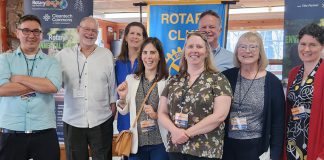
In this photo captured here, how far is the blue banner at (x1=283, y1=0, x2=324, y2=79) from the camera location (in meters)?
3.92

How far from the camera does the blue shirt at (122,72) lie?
3057mm

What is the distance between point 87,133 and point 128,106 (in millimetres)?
578

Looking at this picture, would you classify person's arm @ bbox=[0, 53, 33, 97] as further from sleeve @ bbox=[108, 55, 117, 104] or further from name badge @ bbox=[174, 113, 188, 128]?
name badge @ bbox=[174, 113, 188, 128]

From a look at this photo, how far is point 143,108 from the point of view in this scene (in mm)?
→ 2648

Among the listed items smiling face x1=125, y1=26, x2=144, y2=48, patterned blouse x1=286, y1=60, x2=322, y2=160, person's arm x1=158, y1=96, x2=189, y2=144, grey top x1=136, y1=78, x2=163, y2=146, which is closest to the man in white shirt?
smiling face x1=125, y1=26, x2=144, y2=48

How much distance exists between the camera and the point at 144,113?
104 inches

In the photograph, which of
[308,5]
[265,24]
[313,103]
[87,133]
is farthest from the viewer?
[265,24]

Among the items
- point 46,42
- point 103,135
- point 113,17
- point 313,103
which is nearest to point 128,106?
point 103,135

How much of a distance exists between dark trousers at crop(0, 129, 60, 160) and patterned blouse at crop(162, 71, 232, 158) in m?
1.05

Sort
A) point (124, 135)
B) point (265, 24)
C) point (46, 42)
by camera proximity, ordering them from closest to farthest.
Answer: point (124, 135), point (46, 42), point (265, 24)

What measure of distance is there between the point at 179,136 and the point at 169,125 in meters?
0.12

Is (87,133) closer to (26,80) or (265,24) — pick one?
(26,80)

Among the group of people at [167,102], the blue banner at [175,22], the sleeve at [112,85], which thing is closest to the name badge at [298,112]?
the group of people at [167,102]

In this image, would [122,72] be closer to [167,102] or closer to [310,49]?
[167,102]
